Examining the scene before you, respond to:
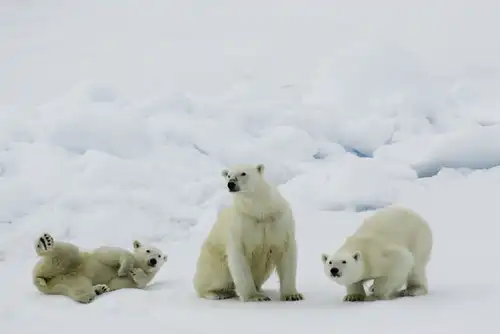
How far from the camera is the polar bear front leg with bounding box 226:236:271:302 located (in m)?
4.46

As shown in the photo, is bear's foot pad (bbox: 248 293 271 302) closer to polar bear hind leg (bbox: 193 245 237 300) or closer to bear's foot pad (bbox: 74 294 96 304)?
polar bear hind leg (bbox: 193 245 237 300)

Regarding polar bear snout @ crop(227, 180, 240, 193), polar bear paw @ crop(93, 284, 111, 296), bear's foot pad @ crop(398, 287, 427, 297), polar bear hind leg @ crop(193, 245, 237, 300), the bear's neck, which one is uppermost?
polar bear snout @ crop(227, 180, 240, 193)

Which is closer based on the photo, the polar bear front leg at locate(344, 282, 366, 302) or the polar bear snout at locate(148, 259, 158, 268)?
the polar bear front leg at locate(344, 282, 366, 302)

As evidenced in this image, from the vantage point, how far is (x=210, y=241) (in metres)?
4.84

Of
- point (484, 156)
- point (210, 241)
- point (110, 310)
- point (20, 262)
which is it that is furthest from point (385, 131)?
point (110, 310)

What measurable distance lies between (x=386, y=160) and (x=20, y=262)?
638cm


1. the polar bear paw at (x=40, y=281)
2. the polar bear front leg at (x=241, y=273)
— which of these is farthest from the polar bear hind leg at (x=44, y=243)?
the polar bear front leg at (x=241, y=273)

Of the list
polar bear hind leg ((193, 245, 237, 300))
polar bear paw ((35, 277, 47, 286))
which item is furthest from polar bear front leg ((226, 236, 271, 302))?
polar bear paw ((35, 277, 47, 286))

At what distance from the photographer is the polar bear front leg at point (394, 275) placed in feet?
13.6

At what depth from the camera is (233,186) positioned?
4.34 metres

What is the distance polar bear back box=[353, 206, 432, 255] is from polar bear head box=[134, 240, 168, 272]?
1.65 metres

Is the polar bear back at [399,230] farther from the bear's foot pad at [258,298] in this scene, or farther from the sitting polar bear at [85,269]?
the sitting polar bear at [85,269]

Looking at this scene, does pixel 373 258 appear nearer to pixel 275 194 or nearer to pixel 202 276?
pixel 275 194

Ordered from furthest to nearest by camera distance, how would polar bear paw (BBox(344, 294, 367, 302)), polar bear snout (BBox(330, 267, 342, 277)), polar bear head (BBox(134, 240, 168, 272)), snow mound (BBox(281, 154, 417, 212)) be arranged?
snow mound (BBox(281, 154, 417, 212))
polar bear head (BBox(134, 240, 168, 272))
polar bear paw (BBox(344, 294, 367, 302))
polar bear snout (BBox(330, 267, 342, 277))
